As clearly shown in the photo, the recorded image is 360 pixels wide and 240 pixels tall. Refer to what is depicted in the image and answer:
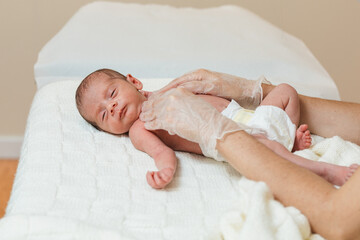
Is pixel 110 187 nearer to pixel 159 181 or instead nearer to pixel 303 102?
pixel 159 181

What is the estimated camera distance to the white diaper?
1371 millimetres

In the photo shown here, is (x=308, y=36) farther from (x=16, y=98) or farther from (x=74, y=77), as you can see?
(x=16, y=98)

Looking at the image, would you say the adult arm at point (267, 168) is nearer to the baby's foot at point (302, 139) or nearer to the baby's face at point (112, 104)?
the baby's face at point (112, 104)

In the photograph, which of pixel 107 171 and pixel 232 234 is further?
pixel 107 171

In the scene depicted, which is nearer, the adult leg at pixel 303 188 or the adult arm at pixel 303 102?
the adult leg at pixel 303 188

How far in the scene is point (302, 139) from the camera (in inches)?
55.6

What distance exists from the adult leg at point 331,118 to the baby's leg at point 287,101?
7cm

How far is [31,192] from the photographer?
1.17 m

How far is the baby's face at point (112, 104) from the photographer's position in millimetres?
1467

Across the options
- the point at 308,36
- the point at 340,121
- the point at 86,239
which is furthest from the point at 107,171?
the point at 308,36

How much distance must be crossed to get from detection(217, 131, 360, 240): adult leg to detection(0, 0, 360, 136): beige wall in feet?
5.57

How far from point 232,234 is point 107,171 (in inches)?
16.2

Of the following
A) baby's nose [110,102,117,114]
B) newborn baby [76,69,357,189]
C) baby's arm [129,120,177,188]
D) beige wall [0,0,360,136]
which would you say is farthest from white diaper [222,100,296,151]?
beige wall [0,0,360,136]

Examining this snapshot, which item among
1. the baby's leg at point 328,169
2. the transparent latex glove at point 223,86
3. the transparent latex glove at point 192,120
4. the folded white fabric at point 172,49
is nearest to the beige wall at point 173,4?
the folded white fabric at point 172,49
